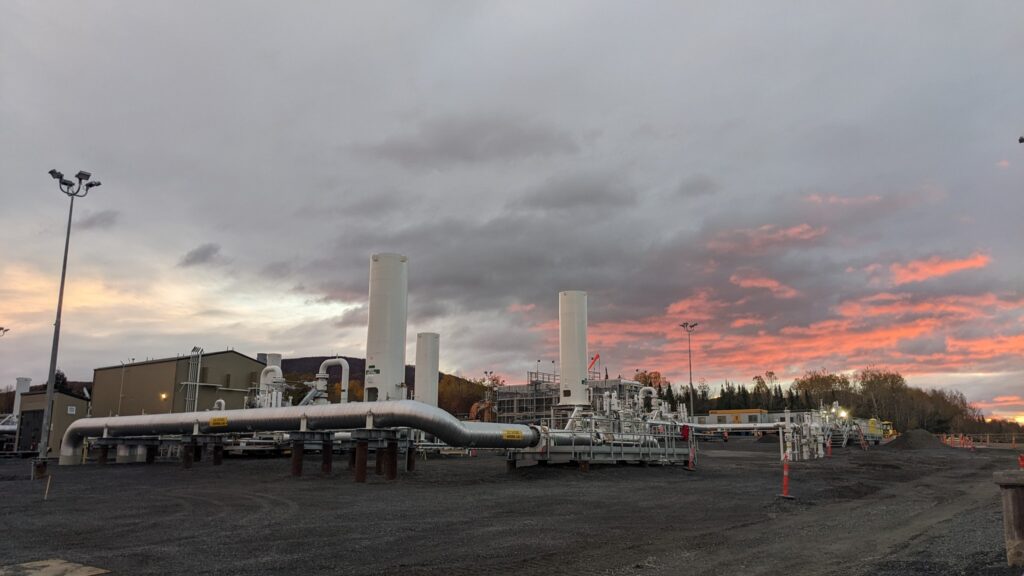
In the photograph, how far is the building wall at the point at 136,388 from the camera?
47594 millimetres

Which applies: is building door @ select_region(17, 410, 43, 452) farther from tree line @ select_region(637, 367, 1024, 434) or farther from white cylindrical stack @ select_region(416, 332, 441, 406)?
tree line @ select_region(637, 367, 1024, 434)

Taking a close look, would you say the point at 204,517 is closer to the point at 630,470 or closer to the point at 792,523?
the point at 792,523

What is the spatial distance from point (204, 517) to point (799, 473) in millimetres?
24994

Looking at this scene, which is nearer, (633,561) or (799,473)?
(633,561)

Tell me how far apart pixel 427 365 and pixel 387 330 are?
56.3 feet

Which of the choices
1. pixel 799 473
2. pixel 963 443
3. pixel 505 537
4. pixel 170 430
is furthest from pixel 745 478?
pixel 963 443

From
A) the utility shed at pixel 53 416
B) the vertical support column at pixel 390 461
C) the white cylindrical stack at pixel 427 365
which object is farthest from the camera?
the utility shed at pixel 53 416

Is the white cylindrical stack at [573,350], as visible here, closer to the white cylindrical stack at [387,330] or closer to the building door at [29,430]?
the white cylindrical stack at [387,330]

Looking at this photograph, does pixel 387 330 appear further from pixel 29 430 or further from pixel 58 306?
pixel 29 430

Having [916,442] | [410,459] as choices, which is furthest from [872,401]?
[410,459]

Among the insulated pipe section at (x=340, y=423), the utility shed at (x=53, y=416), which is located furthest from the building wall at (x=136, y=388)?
the insulated pipe section at (x=340, y=423)

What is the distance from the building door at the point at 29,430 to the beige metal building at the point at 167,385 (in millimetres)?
6784

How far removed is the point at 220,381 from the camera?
1967 inches

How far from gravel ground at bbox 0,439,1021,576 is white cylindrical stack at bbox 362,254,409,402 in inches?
147
